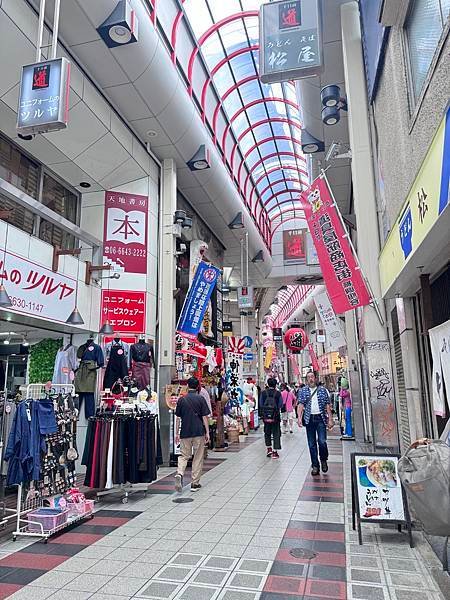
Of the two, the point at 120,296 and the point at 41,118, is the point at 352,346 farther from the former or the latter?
the point at 41,118

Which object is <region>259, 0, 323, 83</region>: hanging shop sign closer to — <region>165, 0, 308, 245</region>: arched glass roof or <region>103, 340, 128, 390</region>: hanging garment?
<region>165, 0, 308, 245</region>: arched glass roof

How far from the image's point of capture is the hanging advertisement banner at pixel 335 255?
6027mm

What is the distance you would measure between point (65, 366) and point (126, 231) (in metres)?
2.82

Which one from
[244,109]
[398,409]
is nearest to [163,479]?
[398,409]

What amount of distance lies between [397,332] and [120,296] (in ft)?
15.6

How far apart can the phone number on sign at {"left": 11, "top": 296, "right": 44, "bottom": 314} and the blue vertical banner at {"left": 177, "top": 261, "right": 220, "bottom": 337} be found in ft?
10.3

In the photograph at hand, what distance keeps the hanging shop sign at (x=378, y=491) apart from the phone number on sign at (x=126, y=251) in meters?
5.62

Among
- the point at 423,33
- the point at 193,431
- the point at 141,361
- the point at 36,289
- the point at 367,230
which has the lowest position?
the point at 193,431

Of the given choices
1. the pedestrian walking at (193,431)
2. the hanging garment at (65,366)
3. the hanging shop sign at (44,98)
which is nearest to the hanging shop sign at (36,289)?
the hanging garment at (65,366)

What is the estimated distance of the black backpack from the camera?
28.9 feet

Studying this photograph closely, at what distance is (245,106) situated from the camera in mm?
11711

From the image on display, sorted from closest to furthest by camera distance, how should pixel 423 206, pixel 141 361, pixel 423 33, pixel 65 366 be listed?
pixel 423 206
pixel 423 33
pixel 65 366
pixel 141 361

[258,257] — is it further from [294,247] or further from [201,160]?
[201,160]

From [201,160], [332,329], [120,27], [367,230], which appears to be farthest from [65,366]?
[332,329]
